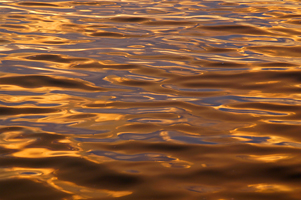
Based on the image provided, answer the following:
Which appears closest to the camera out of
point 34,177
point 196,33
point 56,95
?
point 34,177

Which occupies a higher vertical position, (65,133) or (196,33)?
(196,33)

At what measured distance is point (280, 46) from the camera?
11.3 ft

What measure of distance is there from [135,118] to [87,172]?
567 mm

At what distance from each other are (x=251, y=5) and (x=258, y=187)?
4.10 metres

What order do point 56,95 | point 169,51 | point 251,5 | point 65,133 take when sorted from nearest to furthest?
point 65,133
point 56,95
point 169,51
point 251,5

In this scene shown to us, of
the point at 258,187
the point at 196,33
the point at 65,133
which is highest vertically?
the point at 196,33

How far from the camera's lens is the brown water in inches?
62.1

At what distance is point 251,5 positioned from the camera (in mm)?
5156

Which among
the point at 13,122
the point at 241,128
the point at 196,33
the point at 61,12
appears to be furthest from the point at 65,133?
the point at 61,12

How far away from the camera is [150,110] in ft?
7.29

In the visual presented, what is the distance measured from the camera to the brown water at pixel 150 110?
1578mm

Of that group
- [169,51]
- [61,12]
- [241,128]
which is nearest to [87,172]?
[241,128]

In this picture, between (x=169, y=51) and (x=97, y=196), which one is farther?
(x=169, y=51)

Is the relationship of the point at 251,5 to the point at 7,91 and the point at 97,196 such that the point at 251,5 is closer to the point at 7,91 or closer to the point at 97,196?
the point at 7,91
